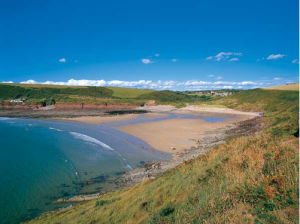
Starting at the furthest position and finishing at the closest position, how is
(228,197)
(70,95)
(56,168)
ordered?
1. (70,95)
2. (56,168)
3. (228,197)

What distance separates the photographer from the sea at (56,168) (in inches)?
526

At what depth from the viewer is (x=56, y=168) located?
19375 mm

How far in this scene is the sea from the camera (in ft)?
43.9

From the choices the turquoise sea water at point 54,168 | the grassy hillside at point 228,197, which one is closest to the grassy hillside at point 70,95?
the turquoise sea water at point 54,168

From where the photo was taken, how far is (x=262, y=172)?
243 inches

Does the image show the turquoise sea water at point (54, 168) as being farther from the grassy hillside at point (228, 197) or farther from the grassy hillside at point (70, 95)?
the grassy hillside at point (70, 95)

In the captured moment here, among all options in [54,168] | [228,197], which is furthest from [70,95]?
[228,197]

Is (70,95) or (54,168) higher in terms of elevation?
(70,95)

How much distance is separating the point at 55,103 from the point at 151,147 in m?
74.3

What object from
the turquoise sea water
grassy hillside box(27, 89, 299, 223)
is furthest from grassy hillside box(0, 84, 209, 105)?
grassy hillside box(27, 89, 299, 223)

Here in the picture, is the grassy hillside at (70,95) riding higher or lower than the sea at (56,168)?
higher

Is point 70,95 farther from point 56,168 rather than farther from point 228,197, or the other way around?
point 228,197

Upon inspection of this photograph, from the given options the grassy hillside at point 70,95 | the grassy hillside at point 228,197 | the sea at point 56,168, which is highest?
the grassy hillside at point 70,95

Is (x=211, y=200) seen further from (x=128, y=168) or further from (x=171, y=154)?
(x=171, y=154)
